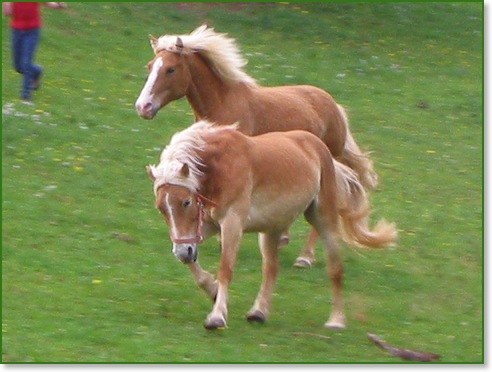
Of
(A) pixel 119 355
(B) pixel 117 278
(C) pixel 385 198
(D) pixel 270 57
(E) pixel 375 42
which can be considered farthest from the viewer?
(E) pixel 375 42

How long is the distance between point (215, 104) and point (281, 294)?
6.60ft

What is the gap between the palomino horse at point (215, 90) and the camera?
1028cm

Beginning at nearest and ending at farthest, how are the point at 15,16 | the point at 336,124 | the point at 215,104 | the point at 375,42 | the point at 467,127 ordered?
the point at 215,104 < the point at 336,124 < the point at 15,16 < the point at 467,127 < the point at 375,42

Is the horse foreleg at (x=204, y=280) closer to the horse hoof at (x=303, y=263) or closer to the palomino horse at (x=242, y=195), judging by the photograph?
the palomino horse at (x=242, y=195)

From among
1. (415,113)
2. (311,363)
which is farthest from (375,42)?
(311,363)

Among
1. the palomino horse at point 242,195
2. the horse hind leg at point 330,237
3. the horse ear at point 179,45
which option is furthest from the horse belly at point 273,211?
the horse ear at point 179,45

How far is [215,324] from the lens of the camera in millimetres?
8094

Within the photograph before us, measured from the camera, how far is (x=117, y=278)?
9.67 metres

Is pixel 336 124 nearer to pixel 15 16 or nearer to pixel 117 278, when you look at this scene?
pixel 117 278

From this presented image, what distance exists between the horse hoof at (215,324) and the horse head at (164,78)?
281cm

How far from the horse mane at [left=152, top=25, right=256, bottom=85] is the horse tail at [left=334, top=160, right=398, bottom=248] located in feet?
4.90

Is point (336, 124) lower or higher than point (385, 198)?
higher

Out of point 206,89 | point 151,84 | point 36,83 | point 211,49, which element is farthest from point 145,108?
point 36,83

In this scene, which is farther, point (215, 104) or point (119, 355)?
point (215, 104)
